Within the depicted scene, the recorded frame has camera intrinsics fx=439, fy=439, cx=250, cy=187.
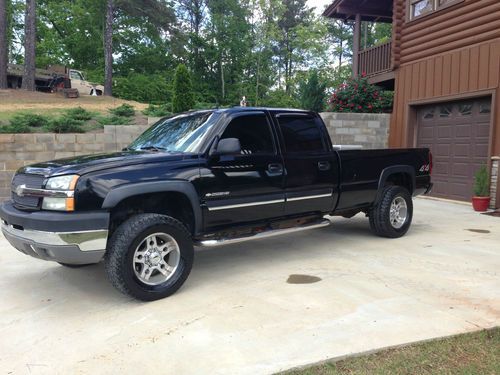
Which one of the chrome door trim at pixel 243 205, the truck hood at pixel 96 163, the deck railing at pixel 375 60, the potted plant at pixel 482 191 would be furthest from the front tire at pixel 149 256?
the deck railing at pixel 375 60

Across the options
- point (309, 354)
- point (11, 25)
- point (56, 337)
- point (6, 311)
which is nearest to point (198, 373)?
point (309, 354)

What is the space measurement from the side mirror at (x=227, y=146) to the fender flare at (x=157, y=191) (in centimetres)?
50

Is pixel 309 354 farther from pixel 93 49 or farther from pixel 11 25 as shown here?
pixel 11 25

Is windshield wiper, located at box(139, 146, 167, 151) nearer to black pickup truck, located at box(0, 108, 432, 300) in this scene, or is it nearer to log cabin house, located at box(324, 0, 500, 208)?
black pickup truck, located at box(0, 108, 432, 300)

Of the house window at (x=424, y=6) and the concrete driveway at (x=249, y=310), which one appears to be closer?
the concrete driveway at (x=249, y=310)

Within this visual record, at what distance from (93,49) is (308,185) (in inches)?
1462

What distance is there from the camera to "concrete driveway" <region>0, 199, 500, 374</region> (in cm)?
307

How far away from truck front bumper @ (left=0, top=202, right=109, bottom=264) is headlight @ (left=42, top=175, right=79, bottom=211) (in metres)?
0.06

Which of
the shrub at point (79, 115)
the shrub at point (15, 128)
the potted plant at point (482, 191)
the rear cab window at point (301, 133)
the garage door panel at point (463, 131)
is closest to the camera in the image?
the rear cab window at point (301, 133)

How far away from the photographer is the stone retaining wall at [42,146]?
30.9 feet

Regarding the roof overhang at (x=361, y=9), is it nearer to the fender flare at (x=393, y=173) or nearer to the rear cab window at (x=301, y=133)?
the fender flare at (x=393, y=173)

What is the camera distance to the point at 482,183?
9.16 meters

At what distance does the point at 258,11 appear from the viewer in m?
36.3

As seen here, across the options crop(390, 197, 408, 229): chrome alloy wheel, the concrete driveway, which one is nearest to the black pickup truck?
the concrete driveway
